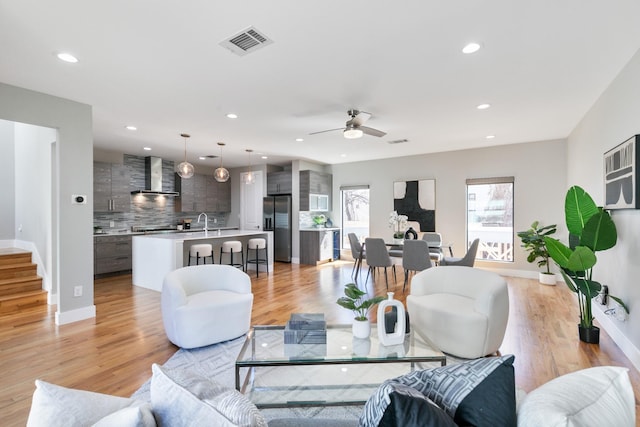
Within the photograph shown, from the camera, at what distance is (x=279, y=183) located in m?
8.45

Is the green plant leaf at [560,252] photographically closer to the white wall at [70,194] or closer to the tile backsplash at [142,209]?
the white wall at [70,194]

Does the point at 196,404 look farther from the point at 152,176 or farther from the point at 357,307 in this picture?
the point at 152,176

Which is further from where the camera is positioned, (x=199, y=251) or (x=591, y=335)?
(x=199, y=251)

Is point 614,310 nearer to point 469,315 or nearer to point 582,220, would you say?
point 582,220

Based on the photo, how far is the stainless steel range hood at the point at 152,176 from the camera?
296 inches

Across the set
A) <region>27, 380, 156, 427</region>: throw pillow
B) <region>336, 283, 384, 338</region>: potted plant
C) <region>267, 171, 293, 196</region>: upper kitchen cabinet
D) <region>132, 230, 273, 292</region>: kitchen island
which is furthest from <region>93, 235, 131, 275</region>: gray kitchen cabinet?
<region>27, 380, 156, 427</region>: throw pillow

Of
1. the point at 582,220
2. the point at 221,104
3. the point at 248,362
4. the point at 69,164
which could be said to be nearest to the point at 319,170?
the point at 221,104

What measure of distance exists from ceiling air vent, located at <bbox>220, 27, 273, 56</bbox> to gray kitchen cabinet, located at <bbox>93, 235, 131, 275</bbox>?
546 centimetres

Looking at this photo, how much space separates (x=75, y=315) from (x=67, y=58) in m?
2.86

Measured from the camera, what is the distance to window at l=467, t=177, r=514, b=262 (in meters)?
6.50

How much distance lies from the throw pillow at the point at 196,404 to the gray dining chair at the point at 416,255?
4.47m

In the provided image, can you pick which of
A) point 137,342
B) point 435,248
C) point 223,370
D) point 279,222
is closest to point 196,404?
point 223,370

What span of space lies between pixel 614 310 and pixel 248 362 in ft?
12.1

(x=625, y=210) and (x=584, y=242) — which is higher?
(x=625, y=210)
